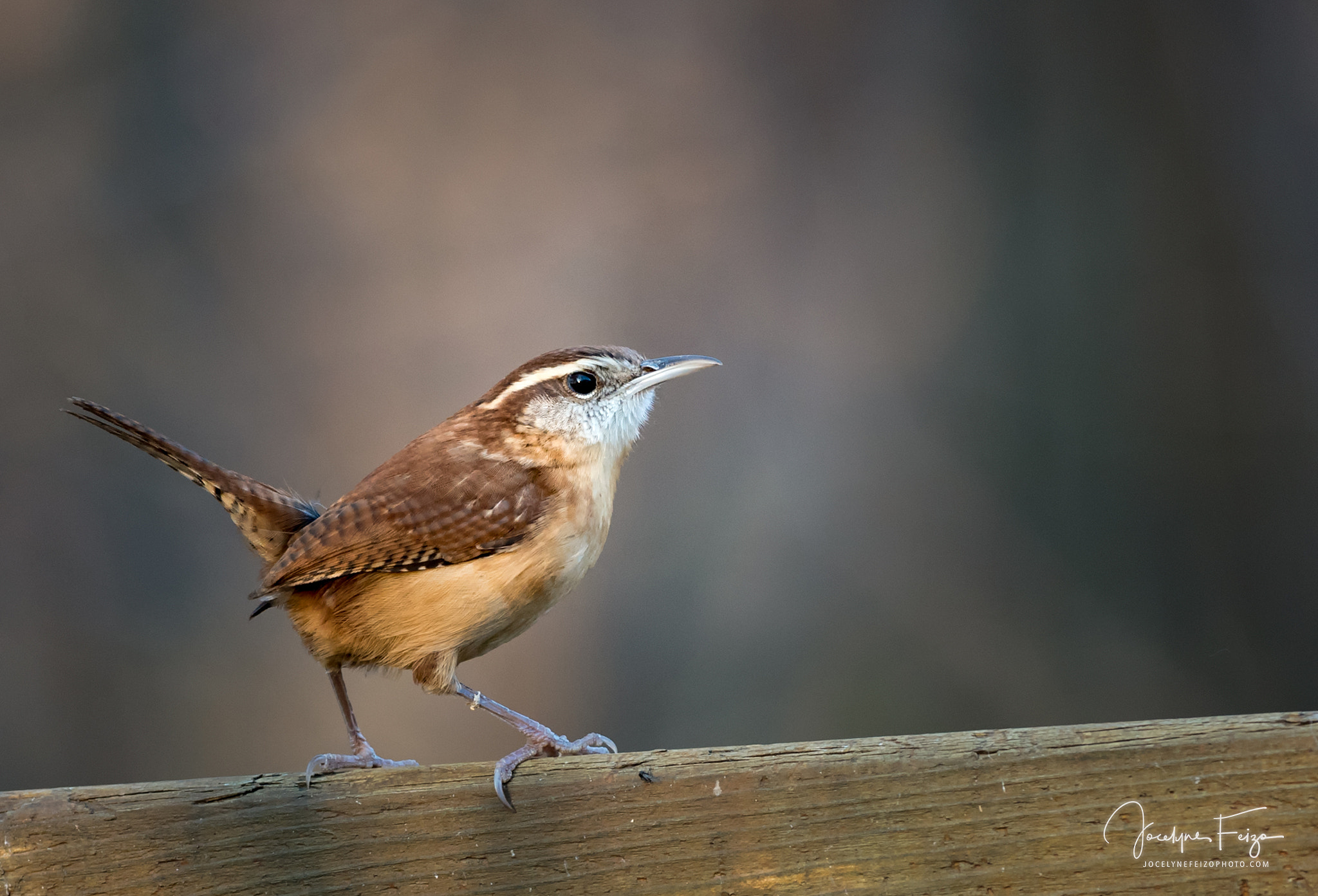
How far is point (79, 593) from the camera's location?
4.36 meters

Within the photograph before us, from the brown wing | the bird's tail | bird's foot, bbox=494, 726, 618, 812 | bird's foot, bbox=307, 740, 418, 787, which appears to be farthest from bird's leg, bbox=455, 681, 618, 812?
the bird's tail

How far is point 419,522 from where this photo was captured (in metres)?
2.28

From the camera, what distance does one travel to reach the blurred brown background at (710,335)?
442 cm

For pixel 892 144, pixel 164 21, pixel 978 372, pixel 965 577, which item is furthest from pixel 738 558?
pixel 164 21

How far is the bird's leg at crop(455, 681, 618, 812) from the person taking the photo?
1.55 meters

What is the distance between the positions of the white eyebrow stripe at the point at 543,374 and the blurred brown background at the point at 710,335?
6.92ft

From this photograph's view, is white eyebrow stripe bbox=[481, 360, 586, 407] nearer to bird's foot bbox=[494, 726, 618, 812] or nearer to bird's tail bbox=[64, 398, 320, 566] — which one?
bird's tail bbox=[64, 398, 320, 566]

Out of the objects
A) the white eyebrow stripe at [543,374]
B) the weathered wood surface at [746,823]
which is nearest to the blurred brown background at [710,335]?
the white eyebrow stripe at [543,374]

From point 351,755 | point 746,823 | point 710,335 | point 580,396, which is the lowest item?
point 351,755

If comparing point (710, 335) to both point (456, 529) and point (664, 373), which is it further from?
point (456, 529)

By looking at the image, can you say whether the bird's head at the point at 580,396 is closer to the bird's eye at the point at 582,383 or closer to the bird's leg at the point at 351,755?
the bird's eye at the point at 582,383

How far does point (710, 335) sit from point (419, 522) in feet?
8.64
